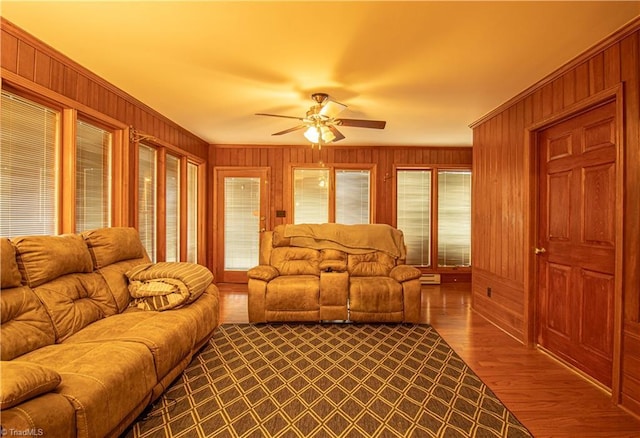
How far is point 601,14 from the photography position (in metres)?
1.85

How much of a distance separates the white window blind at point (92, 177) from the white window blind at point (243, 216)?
254 cm

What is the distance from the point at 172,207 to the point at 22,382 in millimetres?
3530

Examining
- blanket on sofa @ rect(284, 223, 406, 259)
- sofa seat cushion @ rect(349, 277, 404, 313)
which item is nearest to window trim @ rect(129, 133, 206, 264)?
blanket on sofa @ rect(284, 223, 406, 259)

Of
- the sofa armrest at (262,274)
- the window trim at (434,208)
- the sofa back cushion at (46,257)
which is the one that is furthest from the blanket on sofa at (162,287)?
the window trim at (434,208)

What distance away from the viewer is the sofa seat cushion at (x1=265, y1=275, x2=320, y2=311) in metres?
3.39

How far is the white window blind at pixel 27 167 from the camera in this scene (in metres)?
2.10

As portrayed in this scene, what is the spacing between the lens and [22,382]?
1.13m

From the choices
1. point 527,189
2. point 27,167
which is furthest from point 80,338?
point 527,189

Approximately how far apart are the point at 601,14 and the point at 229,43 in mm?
2465

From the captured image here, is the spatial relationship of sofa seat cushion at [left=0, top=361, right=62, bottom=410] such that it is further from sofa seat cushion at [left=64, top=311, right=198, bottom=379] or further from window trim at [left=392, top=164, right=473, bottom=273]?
window trim at [left=392, top=164, right=473, bottom=273]

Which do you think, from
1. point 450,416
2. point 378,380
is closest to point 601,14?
point 450,416

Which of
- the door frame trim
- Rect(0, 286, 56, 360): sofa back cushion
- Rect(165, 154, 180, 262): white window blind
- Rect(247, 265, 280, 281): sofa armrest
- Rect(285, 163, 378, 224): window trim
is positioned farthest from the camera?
Rect(285, 163, 378, 224): window trim

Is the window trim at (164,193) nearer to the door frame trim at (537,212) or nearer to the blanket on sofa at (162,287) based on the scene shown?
the blanket on sofa at (162,287)

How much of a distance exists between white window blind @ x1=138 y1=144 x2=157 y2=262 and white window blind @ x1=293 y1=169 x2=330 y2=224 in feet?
7.94
